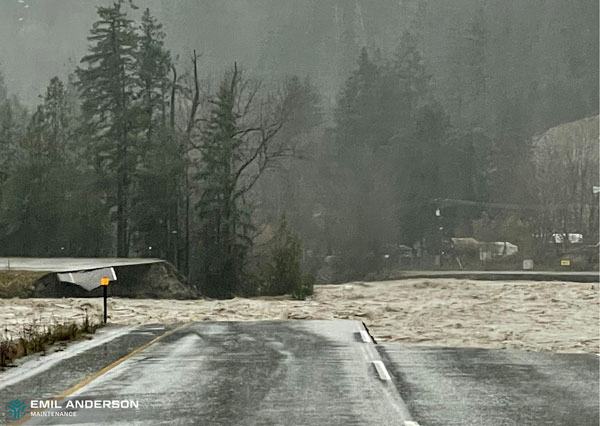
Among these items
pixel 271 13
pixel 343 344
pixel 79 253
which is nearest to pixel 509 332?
pixel 343 344

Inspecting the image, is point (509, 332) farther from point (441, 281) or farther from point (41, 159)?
point (41, 159)

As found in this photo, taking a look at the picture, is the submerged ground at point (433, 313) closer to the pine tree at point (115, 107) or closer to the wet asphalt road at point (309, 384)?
the wet asphalt road at point (309, 384)

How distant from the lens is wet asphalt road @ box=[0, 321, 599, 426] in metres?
12.2

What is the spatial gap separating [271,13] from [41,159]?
110 m

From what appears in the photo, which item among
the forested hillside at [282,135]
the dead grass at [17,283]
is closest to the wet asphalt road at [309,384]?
the dead grass at [17,283]

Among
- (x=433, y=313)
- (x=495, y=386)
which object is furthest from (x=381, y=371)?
(x=433, y=313)

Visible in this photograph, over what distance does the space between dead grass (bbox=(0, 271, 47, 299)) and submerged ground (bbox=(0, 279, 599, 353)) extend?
2405mm

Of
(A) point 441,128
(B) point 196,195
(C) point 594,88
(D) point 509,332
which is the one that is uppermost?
(C) point 594,88

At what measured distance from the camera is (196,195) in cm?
7769

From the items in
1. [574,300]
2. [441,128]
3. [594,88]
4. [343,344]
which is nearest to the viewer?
[343,344]

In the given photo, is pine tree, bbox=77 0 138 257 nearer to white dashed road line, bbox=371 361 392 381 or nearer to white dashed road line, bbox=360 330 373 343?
white dashed road line, bbox=360 330 373 343

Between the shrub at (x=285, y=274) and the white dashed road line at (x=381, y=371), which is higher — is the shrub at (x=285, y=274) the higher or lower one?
the higher one

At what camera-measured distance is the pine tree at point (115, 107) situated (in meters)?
72.8

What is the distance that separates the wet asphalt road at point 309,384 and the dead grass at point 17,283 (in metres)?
17.8
